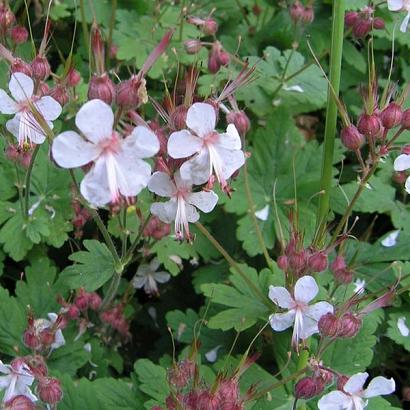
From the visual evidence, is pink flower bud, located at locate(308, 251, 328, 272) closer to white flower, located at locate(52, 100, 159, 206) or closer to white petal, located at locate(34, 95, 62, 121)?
white flower, located at locate(52, 100, 159, 206)

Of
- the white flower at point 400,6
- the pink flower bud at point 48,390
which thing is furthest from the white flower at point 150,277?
the white flower at point 400,6

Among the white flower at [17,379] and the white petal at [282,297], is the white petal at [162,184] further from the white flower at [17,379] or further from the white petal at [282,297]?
the white flower at [17,379]

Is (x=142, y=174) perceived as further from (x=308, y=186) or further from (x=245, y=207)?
(x=308, y=186)

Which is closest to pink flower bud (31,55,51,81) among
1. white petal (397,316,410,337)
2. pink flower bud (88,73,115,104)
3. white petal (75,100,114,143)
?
pink flower bud (88,73,115,104)

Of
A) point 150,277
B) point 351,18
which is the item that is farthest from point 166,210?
point 351,18

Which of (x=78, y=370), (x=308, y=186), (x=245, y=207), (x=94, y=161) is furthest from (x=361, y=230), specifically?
(x=94, y=161)

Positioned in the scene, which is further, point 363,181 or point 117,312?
point 117,312
